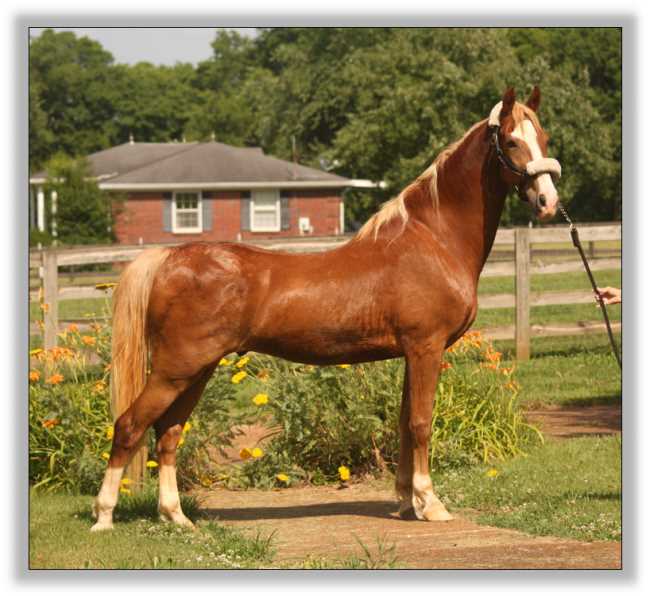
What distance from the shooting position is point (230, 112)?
57625 millimetres

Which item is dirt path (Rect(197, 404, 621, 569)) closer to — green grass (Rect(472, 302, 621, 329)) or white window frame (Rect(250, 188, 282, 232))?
green grass (Rect(472, 302, 621, 329))

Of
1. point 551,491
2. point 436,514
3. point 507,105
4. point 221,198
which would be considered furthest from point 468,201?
point 221,198

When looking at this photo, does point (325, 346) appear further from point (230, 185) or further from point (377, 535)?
point (230, 185)

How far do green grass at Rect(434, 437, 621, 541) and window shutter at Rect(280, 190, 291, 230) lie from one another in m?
32.9

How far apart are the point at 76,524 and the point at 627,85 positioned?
4.43 meters

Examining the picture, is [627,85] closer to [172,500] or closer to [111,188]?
[172,500]

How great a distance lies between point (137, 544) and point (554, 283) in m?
19.2

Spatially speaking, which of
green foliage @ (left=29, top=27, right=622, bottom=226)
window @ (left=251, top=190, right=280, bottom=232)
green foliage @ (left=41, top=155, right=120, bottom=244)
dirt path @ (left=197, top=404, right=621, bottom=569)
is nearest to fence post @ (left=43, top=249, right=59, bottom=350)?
dirt path @ (left=197, top=404, right=621, bottom=569)

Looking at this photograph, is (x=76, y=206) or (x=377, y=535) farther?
(x=76, y=206)

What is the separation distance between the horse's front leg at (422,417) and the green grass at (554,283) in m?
14.4

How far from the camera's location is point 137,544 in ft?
20.6

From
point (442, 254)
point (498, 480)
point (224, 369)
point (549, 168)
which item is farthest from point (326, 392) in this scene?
point (549, 168)

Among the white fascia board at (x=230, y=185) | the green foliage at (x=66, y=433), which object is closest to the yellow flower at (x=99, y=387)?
the green foliage at (x=66, y=433)

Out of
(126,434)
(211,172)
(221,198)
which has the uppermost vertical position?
(211,172)
